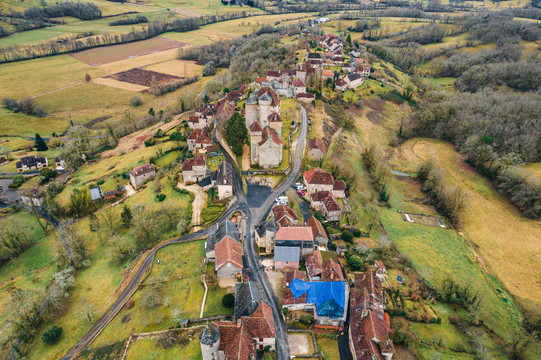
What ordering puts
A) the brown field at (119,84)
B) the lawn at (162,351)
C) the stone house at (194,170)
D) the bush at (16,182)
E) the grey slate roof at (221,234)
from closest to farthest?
the lawn at (162,351)
the grey slate roof at (221,234)
the stone house at (194,170)
the bush at (16,182)
the brown field at (119,84)

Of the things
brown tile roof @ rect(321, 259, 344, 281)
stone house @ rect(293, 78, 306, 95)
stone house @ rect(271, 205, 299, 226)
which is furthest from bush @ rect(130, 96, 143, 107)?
brown tile roof @ rect(321, 259, 344, 281)

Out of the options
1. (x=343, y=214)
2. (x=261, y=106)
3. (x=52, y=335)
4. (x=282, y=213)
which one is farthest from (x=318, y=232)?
(x=52, y=335)

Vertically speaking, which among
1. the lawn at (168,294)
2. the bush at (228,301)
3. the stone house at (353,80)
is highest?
the stone house at (353,80)

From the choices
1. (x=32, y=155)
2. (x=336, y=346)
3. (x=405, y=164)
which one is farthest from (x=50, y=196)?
(x=405, y=164)

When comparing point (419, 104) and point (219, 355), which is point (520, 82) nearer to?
point (419, 104)

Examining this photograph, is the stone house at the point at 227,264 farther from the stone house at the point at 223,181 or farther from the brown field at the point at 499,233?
the brown field at the point at 499,233

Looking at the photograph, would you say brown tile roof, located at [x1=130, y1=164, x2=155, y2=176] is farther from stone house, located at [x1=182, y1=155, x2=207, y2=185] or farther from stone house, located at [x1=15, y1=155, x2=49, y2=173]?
stone house, located at [x1=15, y1=155, x2=49, y2=173]

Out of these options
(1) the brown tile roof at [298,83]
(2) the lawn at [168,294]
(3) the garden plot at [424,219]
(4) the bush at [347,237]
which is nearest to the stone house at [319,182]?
(4) the bush at [347,237]
